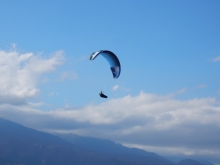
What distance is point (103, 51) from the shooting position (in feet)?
192

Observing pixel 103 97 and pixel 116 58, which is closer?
pixel 103 97

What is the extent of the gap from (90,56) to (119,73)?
28.6ft

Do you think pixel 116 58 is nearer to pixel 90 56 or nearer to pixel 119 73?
pixel 119 73

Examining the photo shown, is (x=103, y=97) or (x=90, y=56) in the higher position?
(x=90, y=56)

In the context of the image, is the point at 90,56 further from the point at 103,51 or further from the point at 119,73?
the point at 119,73

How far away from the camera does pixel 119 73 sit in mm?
61250

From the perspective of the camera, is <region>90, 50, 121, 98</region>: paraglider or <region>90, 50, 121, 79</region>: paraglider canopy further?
<region>90, 50, 121, 79</region>: paraglider canopy

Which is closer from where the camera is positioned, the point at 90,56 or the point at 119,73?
the point at 90,56

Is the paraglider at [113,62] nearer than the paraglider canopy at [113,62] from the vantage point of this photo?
Yes

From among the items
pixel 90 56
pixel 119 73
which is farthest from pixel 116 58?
pixel 90 56

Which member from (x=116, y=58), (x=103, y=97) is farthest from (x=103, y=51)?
(x=103, y=97)

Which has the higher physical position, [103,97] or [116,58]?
[116,58]

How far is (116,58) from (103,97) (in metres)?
8.41

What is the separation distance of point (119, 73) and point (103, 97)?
719 centimetres
